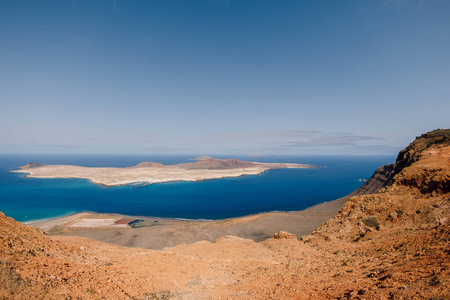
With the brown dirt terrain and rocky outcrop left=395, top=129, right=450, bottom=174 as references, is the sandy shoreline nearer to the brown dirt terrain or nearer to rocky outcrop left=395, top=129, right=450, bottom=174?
rocky outcrop left=395, top=129, right=450, bottom=174

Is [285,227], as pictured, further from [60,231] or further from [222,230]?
[60,231]

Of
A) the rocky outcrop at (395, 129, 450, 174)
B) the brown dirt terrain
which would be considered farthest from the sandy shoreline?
the brown dirt terrain

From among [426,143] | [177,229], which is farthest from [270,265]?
[426,143]

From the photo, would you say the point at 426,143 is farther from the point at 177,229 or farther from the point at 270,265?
the point at 177,229

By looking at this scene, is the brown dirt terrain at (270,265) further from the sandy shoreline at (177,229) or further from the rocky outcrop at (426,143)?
the sandy shoreline at (177,229)

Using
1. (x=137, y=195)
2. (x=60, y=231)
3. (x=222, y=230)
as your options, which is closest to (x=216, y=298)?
(x=222, y=230)

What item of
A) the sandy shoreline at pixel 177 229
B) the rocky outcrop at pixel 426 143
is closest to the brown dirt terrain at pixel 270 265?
the rocky outcrop at pixel 426 143
